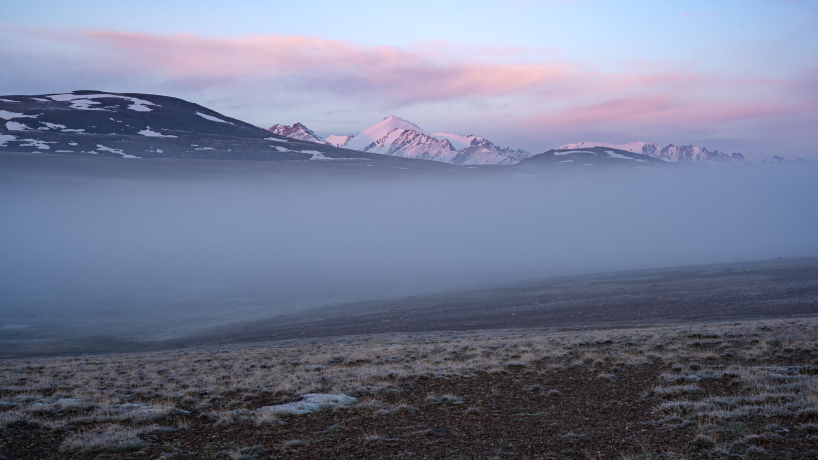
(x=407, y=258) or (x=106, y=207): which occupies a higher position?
(x=106, y=207)

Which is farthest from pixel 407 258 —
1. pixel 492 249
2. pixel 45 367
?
pixel 45 367

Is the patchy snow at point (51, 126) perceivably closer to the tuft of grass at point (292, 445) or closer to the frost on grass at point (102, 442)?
the frost on grass at point (102, 442)

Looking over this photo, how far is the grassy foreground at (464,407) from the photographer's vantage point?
8.95m

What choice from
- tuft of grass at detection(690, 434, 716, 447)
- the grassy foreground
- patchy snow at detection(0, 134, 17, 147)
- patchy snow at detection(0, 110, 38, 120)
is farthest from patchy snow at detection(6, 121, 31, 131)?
tuft of grass at detection(690, 434, 716, 447)

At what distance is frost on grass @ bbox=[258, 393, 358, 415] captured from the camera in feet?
38.8

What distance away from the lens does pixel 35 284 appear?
94188 mm

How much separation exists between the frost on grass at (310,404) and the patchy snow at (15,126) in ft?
719

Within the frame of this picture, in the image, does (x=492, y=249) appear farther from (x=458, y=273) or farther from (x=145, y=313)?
(x=145, y=313)

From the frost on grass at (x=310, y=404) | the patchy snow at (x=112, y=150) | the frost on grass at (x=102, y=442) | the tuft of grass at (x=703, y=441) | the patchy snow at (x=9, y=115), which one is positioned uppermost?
the patchy snow at (x=9, y=115)

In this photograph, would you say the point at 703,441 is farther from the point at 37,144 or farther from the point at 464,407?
the point at 37,144

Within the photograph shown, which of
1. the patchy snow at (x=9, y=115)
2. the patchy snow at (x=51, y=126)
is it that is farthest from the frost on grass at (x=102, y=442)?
the patchy snow at (x=9, y=115)

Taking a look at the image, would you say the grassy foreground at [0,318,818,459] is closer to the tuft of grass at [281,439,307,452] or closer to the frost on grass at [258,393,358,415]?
the tuft of grass at [281,439,307,452]

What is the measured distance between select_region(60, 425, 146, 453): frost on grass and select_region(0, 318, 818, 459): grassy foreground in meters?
0.03

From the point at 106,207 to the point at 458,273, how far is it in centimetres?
12780
